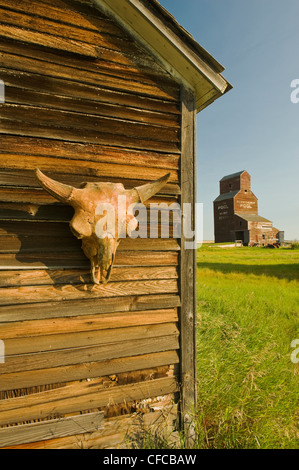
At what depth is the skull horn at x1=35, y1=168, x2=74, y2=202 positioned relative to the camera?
2139 millimetres

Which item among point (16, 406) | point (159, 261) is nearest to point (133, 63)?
point (159, 261)

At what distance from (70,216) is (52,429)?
2214 millimetres

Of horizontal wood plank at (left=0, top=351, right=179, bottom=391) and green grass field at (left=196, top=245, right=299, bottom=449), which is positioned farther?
green grass field at (left=196, top=245, right=299, bottom=449)

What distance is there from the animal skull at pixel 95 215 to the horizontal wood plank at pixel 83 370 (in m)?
0.98

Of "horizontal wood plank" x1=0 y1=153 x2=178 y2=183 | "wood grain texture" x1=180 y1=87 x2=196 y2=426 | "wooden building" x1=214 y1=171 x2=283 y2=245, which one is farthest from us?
"wooden building" x1=214 y1=171 x2=283 y2=245

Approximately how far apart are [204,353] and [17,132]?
4.45m

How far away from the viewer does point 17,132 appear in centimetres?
252

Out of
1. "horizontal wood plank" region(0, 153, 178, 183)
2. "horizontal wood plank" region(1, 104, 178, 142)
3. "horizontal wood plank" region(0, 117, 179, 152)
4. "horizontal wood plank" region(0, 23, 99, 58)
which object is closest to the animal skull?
"horizontal wood plank" region(0, 153, 178, 183)

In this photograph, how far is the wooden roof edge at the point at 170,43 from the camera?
2758 mm

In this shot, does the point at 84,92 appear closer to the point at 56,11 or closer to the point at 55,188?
the point at 56,11

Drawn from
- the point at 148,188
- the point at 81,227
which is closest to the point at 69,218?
the point at 81,227

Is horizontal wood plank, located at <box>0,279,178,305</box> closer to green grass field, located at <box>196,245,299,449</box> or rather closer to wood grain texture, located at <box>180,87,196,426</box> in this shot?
wood grain texture, located at <box>180,87,196,426</box>

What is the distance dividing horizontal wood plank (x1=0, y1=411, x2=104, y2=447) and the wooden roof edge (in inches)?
163
